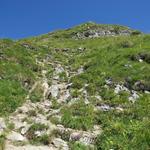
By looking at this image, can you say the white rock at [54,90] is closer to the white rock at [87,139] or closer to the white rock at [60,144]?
the white rock at [87,139]

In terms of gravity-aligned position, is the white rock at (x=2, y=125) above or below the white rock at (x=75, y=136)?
above

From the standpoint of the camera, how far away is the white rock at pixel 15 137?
19906 millimetres

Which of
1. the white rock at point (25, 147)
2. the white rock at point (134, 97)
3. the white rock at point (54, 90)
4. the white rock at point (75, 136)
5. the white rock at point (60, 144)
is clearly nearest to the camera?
the white rock at point (25, 147)

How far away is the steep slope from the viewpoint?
20016 millimetres

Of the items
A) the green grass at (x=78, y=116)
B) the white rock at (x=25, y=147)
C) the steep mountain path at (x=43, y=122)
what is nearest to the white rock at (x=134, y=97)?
the green grass at (x=78, y=116)

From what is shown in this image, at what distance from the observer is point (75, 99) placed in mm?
26562

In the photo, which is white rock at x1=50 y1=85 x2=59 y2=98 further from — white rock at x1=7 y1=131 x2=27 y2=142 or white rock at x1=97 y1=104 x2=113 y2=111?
white rock at x1=7 y1=131 x2=27 y2=142

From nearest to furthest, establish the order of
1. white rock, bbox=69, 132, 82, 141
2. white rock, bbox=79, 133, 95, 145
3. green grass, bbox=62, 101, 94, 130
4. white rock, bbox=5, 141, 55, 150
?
white rock, bbox=5, 141, 55, 150, white rock, bbox=79, 133, 95, 145, white rock, bbox=69, 132, 82, 141, green grass, bbox=62, 101, 94, 130

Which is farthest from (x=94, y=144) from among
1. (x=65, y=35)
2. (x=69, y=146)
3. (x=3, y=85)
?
(x=65, y=35)

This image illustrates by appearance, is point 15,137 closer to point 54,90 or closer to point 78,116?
point 78,116

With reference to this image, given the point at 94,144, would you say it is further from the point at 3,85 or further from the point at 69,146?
the point at 3,85

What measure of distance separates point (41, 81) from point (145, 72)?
8.25 m

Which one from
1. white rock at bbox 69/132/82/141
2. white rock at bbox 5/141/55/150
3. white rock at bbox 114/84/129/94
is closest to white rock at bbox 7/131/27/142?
white rock at bbox 5/141/55/150

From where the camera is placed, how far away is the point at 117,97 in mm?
26094
